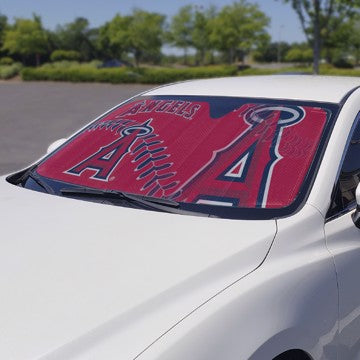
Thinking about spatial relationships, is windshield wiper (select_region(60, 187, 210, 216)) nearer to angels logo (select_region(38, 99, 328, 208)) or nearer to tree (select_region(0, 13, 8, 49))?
angels logo (select_region(38, 99, 328, 208))

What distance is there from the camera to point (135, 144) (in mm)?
2941

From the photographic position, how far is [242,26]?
4694cm

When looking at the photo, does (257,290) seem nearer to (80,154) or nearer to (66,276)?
(66,276)

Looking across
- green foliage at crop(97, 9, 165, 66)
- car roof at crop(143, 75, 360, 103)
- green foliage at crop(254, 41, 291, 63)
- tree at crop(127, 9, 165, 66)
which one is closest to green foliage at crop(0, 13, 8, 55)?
green foliage at crop(97, 9, 165, 66)

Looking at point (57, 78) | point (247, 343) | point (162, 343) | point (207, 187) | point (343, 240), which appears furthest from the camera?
point (57, 78)

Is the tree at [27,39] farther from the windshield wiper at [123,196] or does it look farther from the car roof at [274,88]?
the windshield wiper at [123,196]

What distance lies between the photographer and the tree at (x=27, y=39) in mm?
55688

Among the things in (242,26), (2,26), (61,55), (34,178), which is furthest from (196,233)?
(2,26)

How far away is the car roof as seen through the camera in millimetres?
Answer: 2869

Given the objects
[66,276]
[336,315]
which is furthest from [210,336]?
[336,315]

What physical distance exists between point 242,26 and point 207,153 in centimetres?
4638

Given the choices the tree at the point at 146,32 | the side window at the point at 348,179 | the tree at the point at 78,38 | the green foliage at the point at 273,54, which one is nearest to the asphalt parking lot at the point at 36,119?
the side window at the point at 348,179

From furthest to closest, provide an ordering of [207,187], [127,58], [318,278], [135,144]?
[127,58], [135,144], [207,187], [318,278]

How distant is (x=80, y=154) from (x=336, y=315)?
5.37ft
